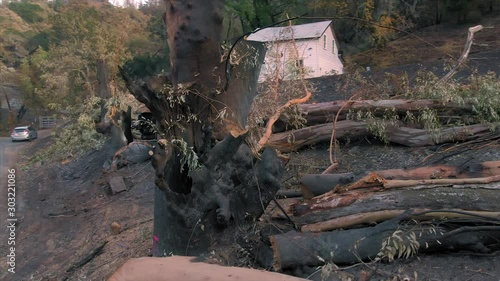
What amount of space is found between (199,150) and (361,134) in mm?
3792

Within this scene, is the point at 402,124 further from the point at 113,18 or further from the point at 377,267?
the point at 113,18

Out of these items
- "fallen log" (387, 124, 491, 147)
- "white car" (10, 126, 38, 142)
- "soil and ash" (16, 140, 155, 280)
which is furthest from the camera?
"white car" (10, 126, 38, 142)

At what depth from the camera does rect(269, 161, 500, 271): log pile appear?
366cm

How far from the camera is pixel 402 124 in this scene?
746 cm

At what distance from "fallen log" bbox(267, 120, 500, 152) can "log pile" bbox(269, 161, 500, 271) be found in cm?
195

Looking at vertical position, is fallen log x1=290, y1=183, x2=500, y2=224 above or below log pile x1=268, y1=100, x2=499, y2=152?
below

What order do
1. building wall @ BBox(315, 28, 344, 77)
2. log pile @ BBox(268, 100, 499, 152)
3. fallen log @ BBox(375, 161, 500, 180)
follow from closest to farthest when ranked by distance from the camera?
fallen log @ BBox(375, 161, 500, 180) → log pile @ BBox(268, 100, 499, 152) → building wall @ BBox(315, 28, 344, 77)

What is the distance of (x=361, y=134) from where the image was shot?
7570 millimetres

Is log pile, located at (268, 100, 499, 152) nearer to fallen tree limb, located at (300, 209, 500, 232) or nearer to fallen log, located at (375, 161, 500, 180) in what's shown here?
fallen log, located at (375, 161, 500, 180)

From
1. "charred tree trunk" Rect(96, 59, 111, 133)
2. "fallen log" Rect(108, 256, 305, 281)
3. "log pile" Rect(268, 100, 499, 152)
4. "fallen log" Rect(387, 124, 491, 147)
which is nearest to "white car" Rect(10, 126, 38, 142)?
"charred tree trunk" Rect(96, 59, 111, 133)

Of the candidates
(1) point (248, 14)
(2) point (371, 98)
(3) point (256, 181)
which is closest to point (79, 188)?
(2) point (371, 98)

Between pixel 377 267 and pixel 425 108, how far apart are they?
14.4 ft

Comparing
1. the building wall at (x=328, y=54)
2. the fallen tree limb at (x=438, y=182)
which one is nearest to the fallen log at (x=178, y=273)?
the fallen tree limb at (x=438, y=182)

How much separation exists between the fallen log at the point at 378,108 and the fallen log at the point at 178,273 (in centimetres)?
491
